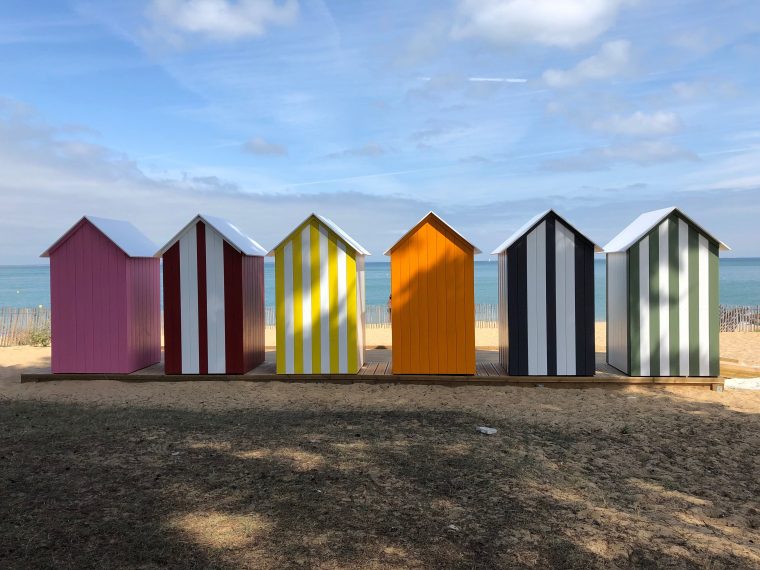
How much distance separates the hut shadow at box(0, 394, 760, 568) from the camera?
4770 millimetres

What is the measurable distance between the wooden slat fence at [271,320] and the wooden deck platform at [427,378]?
7980 millimetres

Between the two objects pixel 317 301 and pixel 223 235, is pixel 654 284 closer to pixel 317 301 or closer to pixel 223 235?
pixel 317 301

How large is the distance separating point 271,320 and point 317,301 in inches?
595

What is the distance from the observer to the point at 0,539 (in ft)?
16.7

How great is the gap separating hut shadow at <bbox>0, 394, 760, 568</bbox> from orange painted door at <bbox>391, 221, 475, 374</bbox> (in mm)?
2177

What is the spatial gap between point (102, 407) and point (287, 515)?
559 cm

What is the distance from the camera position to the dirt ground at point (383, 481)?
4.80 metres

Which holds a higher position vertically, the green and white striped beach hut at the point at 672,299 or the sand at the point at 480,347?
the green and white striped beach hut at the point at 672,299

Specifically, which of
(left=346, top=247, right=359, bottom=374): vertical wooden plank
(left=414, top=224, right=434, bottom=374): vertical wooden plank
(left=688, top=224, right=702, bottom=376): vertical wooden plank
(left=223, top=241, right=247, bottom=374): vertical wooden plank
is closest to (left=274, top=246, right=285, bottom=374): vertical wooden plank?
(left=223, top=241, right=247, bottom=374): vertical wooden plank

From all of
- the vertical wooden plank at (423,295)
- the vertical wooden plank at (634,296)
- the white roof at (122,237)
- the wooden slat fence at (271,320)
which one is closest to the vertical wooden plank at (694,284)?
the vertical wooden plank at (634,296)

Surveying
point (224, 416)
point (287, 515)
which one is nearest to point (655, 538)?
point (287, 515)

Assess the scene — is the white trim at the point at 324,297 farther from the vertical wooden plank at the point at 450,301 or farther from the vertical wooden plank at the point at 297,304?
the vertical wooden plank at the point at 450,301

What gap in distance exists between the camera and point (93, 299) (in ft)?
37.8

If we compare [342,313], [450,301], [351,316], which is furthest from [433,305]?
[342,313]
